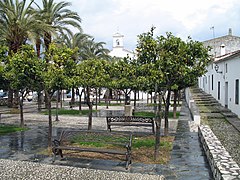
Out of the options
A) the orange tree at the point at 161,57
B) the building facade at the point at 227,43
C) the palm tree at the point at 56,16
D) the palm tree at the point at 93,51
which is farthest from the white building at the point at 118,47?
the orange tree at the point at 161,57

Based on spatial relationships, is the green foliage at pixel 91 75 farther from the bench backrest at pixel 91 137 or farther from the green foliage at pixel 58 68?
the bench backrest at pixel 91 137

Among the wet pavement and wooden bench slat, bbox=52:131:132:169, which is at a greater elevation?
wooden bench slat, bbox=52:131:132:169

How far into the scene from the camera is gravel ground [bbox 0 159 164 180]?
21.2 ft

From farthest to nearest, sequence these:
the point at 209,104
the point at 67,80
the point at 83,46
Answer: the point at 83,46
the point at 209,104
the point at 67,80

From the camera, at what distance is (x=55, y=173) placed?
6.75 meters

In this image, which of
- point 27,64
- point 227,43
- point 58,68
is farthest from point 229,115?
point 227,43

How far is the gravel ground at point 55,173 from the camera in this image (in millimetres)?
6457

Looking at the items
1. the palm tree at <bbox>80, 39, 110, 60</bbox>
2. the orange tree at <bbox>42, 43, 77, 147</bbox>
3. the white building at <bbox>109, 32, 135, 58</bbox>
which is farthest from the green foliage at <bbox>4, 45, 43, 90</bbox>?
the white building at <bbox>109, 32, 135, 58</bbox>

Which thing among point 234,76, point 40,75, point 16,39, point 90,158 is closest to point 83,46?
point 16,39

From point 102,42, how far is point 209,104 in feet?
54.0

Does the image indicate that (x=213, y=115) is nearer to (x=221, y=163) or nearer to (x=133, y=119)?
(x=133, y=119)

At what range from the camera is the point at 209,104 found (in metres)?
23.2

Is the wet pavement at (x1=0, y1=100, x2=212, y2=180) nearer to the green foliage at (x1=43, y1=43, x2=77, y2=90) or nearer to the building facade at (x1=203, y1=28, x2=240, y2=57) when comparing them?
the green foliage at (x1=43, y1=43, x2=77, y2=90)

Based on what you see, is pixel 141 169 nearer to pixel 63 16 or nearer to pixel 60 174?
pixel 60 174
